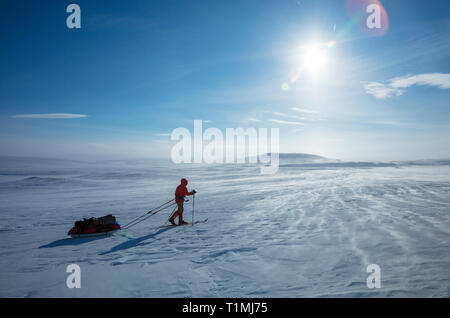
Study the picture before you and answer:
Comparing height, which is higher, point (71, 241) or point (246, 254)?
point (246, 254)

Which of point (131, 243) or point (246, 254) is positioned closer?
point (246, 254)

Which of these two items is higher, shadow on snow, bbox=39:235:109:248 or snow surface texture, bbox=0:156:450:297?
snow surface texture, bbox=0:156:450:297

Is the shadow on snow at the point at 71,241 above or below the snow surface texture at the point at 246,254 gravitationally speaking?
below

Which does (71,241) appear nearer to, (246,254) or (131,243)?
(131,243)

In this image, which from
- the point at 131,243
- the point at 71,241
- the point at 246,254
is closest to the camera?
the point at 246,254

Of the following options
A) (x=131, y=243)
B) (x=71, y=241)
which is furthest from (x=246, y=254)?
(x=71, y=241)

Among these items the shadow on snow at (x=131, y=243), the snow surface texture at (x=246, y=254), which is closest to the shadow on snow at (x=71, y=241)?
the snow surface texture at (x=246, y=254)

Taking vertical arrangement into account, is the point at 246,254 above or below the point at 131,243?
above

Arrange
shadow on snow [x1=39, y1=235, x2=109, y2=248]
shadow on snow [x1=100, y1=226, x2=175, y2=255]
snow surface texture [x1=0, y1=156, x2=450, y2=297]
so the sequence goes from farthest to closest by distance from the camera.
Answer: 1. shadow on snow [x1=39, y1=235, x2=109, y2=248]
2. shadow on snow [x1=100, y1=226, x2=175, y2=255]
3. snow surface texture [x1=0, y1=156, x2=450, y2=297]

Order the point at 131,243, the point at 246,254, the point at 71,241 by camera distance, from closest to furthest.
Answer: the point at 246,254 < the point at 131,243 < the point at 71,241

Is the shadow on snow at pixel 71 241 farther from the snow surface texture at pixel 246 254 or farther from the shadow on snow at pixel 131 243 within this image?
the shadow on snow at pixel 131 243

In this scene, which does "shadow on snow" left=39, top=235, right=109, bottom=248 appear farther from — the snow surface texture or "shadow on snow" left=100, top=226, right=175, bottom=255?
"shadow on snow" left=100, top=226, right=175, bottom=255

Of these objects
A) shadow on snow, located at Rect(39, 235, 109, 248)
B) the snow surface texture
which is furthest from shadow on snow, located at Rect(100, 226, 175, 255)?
shadow on snow, located at Rect(39, 235, 109, 248)
